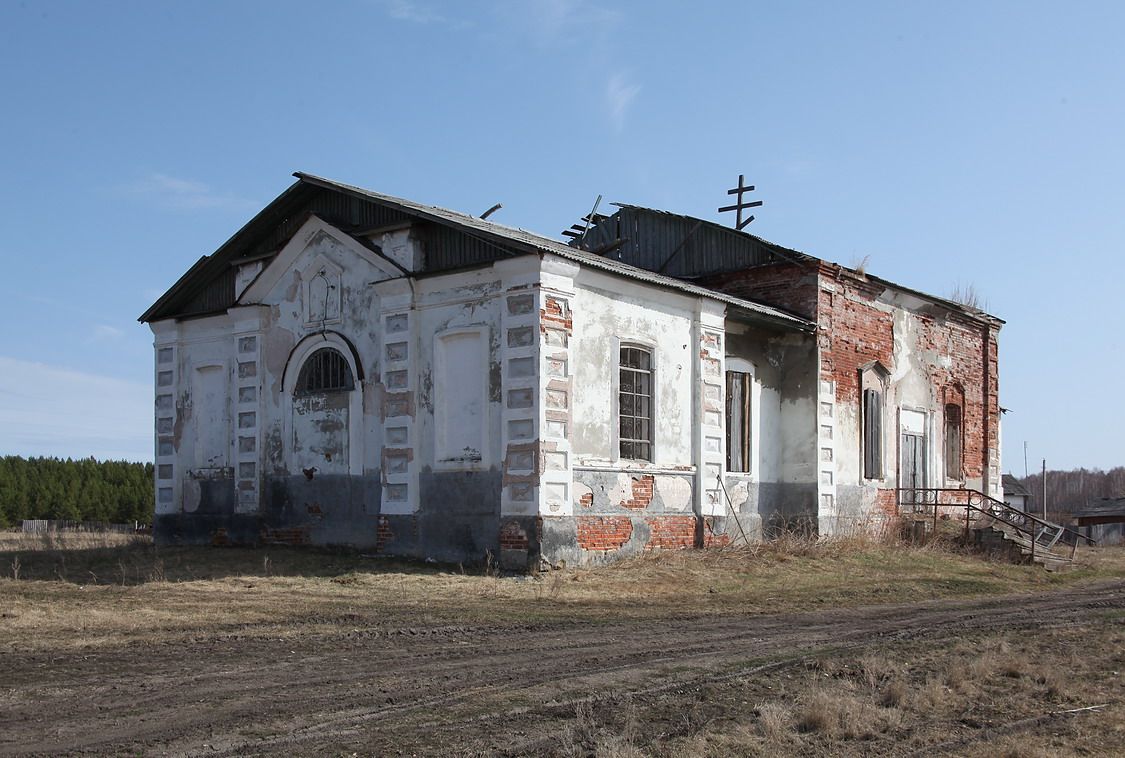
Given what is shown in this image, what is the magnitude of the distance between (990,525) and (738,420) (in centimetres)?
596

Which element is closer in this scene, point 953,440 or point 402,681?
point 402,681

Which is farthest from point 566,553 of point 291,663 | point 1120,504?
point 1120,504

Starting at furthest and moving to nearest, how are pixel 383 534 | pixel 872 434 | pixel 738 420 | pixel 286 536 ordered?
pixel 872 434 < pixel 738 420 < pixel 286 536 < pixel 383 534

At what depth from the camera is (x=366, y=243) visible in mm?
16609

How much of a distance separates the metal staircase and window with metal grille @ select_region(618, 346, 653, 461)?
5962 mm

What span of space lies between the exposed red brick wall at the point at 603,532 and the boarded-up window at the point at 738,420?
3.56 metres

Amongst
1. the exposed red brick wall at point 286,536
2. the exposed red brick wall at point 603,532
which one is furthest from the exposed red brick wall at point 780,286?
the exposed red brick wall at point 286,536

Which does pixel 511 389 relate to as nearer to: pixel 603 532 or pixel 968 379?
pixel 603 532

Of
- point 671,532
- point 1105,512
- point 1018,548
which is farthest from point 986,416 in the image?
point 1105,512

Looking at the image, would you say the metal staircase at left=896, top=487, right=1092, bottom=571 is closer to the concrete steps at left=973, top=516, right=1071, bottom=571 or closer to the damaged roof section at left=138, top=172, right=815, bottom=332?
the concrete steps at left=973, top=516, right=1071, bottom=571

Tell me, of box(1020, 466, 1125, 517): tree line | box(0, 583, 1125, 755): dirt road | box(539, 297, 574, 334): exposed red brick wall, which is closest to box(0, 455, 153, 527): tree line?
box(539, 297, 574, 334): exposed red brick wall

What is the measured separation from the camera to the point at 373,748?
18.6ft

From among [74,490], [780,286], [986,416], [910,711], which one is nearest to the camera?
[910,711]

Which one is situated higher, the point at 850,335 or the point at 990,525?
the point at 850,335
